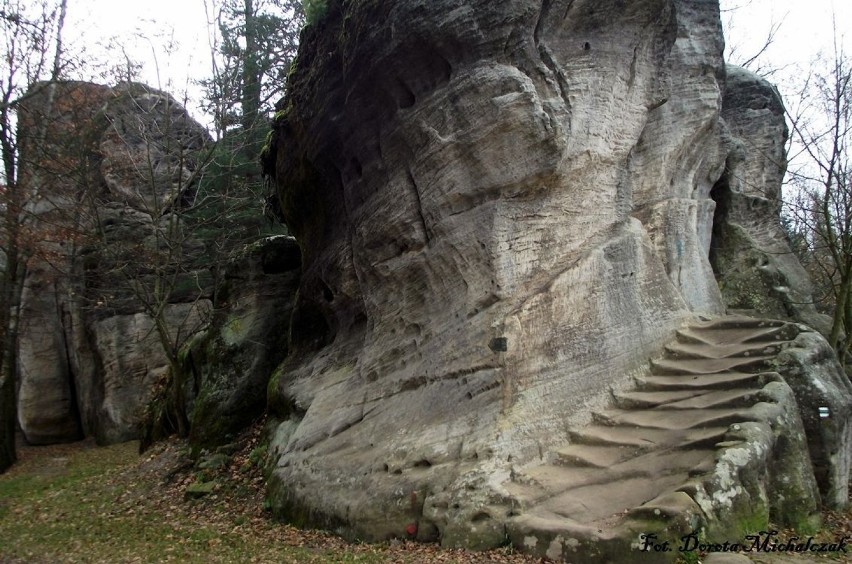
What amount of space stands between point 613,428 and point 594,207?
3.31 m

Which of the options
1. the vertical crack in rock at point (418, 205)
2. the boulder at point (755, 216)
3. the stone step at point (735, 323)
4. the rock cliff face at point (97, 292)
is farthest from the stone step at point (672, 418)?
the rock cliff face at point (97, 292)

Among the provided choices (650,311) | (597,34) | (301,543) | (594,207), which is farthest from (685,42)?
(301,543)

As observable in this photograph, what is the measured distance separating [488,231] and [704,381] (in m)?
3.47

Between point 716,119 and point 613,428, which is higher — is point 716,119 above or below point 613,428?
above

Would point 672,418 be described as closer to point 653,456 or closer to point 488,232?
point 653,456

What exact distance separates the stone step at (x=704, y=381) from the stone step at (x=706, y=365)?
8 centimetres

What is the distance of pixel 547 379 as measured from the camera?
8008 mm

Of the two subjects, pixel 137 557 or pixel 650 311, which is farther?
pixel 650 311

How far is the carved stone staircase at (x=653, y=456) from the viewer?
19.5ft

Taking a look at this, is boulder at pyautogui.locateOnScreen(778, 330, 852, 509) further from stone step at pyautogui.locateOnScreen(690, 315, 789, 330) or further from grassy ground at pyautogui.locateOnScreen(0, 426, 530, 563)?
grassy ground at pyautogui.locateOnScreen(0, 426, 530, 563)

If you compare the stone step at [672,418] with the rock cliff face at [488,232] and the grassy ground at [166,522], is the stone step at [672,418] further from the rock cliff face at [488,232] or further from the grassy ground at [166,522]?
the grassy ground at [166,522]

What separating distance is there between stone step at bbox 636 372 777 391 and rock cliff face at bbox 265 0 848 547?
339 mm

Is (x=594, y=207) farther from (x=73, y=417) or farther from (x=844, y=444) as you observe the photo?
(x=73, y=417)

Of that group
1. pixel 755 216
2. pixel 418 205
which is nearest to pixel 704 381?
pixel 418 205
